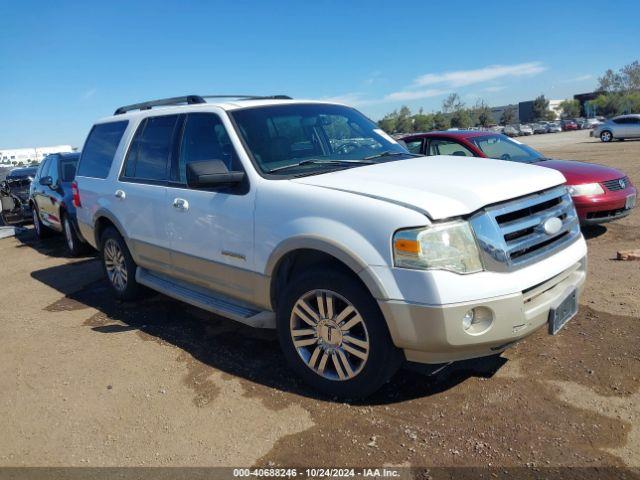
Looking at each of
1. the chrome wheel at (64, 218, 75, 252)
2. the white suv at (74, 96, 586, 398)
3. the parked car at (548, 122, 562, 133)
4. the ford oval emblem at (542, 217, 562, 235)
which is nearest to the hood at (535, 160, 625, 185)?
the white suv at (74, 96, 586, 398)

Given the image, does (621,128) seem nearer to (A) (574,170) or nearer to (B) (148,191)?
(A) (574,170)

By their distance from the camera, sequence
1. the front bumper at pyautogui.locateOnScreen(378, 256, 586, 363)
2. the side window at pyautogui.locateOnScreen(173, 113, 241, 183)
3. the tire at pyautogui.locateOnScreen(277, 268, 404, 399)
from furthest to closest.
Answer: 1. the side window at pyautogui.locateOnScreen(173, 113, 241, 183)
2. the tire at pyautogui.locateOnScreen(277, 268, 404, 399)
3. the front bumper at pyautogui.locateOnScreen(378, 256, 586, 363)

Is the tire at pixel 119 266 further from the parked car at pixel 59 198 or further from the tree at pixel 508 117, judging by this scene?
the tree at pixel 508 117

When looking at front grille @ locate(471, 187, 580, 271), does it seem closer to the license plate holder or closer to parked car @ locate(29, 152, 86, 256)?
the license plate holder

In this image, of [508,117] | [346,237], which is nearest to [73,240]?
[346,237]

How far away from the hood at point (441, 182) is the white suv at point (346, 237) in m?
0.01

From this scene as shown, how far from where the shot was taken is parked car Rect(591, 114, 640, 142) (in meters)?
30.7

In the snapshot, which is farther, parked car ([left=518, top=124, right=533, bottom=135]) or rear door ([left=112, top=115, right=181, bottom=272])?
parked car ([left=518, top=124, right=533, bottom=135])

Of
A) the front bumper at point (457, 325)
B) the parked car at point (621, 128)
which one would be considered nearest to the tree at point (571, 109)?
the parked car at point (621, 128)

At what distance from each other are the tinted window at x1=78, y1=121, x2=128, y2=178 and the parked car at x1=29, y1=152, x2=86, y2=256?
2129 millimetres

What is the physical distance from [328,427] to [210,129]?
248 centimetres

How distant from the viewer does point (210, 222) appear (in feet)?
13.0

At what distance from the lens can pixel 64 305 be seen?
5941mm

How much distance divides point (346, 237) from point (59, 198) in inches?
287
